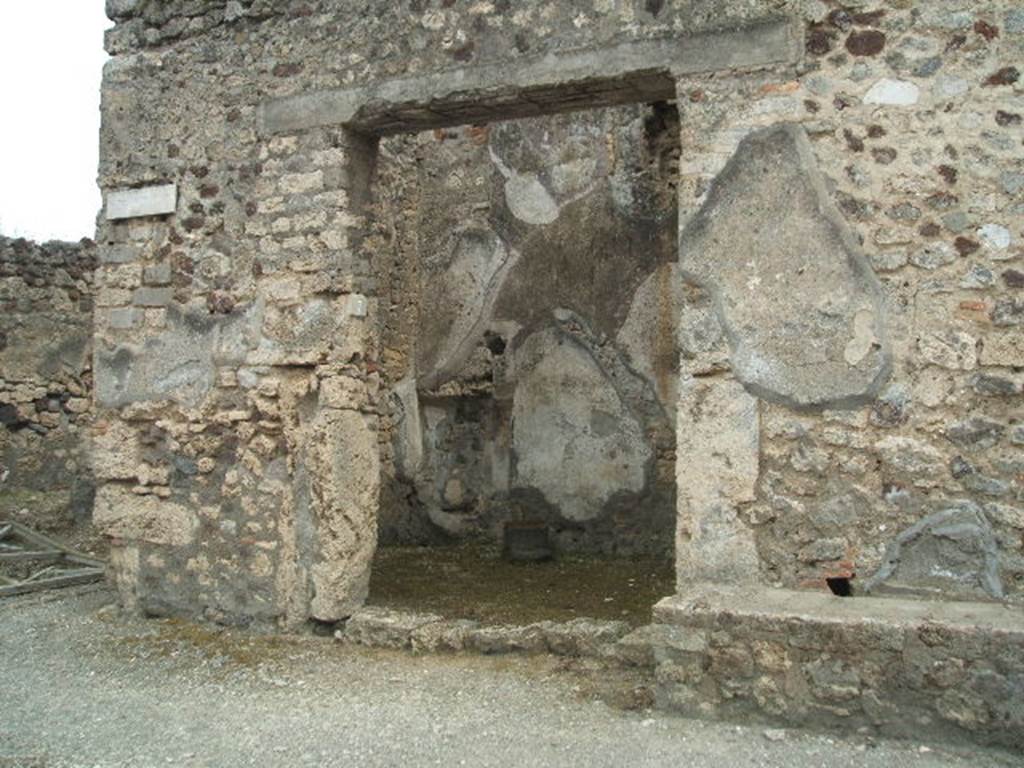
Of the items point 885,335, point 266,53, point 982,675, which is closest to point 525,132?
point 266,53

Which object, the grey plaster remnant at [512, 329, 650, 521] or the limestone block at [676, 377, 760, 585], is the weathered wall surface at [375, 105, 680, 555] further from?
the limestone block at [676, 377, 760, 585]

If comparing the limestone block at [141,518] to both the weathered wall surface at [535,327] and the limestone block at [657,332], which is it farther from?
the limestone block at [657,332]

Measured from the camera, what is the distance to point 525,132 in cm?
753

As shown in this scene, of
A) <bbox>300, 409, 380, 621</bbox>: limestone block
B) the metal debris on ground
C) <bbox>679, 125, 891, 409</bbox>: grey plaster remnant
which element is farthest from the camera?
the metal debris on ground

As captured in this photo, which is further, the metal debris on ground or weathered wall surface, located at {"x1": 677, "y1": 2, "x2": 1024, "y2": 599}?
the metal debris on ground

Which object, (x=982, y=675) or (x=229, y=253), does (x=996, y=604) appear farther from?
(x=229, y=253)

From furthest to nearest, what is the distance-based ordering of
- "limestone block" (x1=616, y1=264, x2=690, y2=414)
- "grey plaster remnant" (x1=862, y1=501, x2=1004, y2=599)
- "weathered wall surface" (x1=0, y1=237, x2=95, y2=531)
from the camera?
1. "weathered wall surface" (x1=0, y1=237, x2=95, y2=531)
2. "limestone block" (x1=616, y1=264, x2=690, y2=414)
3. "grey plaster remnant" (x1=862, y1=501, x2=1004, y2=599)

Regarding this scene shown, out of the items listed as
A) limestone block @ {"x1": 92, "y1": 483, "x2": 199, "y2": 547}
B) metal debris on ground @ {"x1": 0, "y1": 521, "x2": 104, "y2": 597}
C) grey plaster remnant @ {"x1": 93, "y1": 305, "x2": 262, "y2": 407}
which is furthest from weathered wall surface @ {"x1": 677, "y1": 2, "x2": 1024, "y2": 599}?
metal debris on ground @ {"x1": 0, "y1": 521, "x2": 104, "y2": 597}

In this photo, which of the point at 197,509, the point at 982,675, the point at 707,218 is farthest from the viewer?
the point at 197,509

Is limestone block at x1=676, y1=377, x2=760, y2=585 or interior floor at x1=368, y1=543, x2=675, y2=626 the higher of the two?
limestone block at x1=676, y1=377, x2=760, y2=585

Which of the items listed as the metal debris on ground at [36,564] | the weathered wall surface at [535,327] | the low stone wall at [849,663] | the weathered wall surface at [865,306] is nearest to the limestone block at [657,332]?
the weathered wall surface at [535,327]

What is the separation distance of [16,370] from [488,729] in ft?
21.7

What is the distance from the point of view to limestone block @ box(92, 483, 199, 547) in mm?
4996

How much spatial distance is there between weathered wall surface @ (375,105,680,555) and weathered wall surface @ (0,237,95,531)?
299 centimetres
